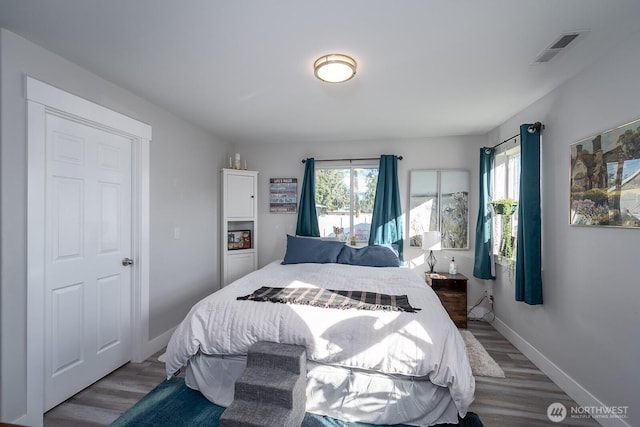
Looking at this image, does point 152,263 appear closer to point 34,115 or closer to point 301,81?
point 34,115

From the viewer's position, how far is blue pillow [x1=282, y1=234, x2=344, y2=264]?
11.9ft

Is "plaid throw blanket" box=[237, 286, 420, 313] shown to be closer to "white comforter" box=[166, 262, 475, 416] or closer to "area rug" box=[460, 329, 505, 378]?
"white comforter" box=[166, 262, 475, 416]

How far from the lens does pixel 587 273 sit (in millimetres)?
2121

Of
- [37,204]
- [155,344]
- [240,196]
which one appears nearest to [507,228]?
[240,196]

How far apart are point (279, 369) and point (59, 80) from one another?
97.2 inches

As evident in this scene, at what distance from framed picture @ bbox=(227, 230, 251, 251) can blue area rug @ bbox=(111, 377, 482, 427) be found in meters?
2.11

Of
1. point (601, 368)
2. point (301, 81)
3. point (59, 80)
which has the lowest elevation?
point (601, 368)

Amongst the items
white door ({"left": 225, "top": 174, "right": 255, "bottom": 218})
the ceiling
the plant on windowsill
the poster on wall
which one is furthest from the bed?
the poster on wall

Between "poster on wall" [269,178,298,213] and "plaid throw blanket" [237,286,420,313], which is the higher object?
"poster on wall" [269,178,298,213]

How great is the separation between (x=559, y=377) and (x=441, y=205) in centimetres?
220

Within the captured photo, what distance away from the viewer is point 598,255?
2018 mm

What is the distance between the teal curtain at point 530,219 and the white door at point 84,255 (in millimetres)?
3610

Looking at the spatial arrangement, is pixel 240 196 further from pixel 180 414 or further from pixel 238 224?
pixel 180 414

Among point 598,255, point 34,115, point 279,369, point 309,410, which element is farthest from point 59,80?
point 598,255
